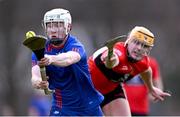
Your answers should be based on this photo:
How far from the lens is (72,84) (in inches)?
524

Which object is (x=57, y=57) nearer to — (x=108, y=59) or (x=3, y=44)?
(x=108, y=59)

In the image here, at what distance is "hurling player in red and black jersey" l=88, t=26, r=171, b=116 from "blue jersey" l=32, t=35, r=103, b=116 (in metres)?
0.42

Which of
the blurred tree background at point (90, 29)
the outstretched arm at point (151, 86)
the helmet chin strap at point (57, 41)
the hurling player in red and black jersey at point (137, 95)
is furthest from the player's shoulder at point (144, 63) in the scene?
the blurred tree background at point (90, 29)

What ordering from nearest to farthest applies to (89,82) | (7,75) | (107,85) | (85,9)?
(89,82)
(107,85)
(7,75)
(85,9)

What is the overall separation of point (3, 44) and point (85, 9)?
2.72 m

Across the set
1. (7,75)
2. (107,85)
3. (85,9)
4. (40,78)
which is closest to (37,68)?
(40,78)

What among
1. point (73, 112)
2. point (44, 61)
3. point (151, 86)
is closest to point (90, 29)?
point (151, 86)

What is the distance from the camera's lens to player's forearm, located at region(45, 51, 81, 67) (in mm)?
12445

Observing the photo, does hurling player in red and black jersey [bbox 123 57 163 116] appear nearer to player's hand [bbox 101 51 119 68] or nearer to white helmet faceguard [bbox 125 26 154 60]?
white helmet faceguard [bbox 125 26 154 60]

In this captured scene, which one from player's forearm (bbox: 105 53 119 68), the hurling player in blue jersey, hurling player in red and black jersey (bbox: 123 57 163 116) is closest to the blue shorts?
the hurling player in blue jersey

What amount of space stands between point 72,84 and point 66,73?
0.15 metres

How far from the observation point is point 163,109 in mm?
28922

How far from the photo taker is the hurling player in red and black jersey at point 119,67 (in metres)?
14.0

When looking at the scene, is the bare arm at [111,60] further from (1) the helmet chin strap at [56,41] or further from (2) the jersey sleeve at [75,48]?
(1) the helmet chin strap at [56,41]
